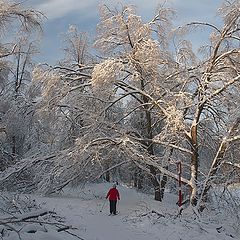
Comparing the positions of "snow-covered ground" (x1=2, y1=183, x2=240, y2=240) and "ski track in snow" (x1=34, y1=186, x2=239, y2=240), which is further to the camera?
"ski track in snow" (x1=34, y1=186, x2=239, y2=240)

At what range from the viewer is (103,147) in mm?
18359

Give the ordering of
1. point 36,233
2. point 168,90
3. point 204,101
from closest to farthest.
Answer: point 36,233 → point 204,101 → point 168,90

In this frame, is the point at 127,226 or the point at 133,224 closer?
the point at 127,226

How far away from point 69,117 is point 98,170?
3179mm

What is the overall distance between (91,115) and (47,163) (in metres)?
3.63

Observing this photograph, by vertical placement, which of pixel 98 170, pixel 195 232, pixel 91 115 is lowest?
pixel 195 232

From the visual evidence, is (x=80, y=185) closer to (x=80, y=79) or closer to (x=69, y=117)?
(x=69, y=117)

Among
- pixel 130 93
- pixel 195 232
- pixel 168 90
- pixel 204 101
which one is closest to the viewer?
pixel 195 232

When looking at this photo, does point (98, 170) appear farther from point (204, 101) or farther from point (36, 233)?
point (36, 233)

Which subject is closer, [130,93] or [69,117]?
[130,93]

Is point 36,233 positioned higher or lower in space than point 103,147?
lower

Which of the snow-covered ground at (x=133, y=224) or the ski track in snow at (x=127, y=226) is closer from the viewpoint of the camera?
the snow-covered ground at (x=133, y=224)

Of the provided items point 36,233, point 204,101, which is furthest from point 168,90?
point 36,233

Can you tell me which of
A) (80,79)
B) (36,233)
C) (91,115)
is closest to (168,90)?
(91,115)
